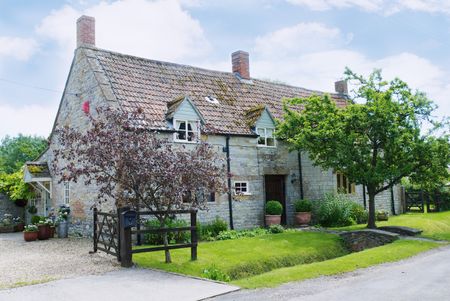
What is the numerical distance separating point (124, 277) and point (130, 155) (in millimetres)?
3094

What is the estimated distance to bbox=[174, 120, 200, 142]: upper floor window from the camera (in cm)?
1805

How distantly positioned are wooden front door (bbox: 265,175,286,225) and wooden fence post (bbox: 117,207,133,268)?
10720 mm

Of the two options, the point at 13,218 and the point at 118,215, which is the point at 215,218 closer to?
the point at 118,215

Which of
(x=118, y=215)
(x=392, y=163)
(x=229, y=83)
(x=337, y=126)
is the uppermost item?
(x=229, y=83)

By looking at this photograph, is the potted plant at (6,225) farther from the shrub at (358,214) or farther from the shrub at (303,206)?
the shrub at (358,214)

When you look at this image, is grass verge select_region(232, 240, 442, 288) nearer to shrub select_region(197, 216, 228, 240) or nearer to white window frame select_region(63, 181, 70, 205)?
shrub select_region(197, 216, 228, 240)

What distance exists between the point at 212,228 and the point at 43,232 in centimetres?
754

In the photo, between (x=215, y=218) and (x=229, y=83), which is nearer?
(x=215, y=218)

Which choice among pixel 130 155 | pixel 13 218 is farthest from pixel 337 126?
pixel 13 218

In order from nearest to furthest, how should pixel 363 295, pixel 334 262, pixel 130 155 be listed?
pixel 363 295 < pixel 130 155 < pixel 334 262

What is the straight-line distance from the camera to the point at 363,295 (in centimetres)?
855

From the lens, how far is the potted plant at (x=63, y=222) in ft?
64.0

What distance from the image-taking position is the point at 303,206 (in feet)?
69.2

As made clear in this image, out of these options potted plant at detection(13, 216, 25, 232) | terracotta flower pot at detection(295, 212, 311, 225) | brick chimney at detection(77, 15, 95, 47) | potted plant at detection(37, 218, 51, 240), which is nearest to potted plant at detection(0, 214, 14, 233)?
potted plant at detection(13, 216, 25, 232)
